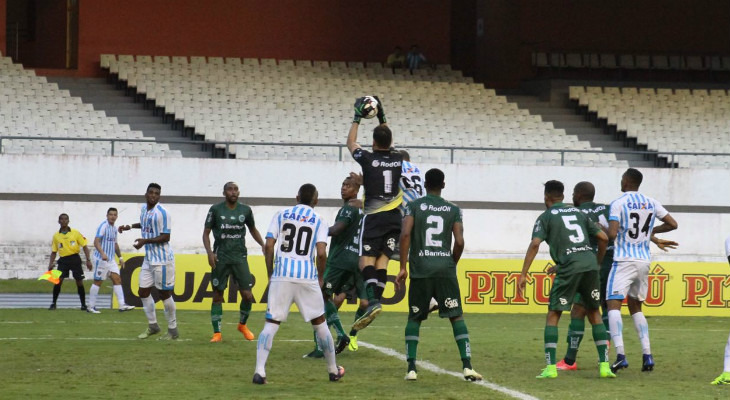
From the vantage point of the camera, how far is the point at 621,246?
12.7 m

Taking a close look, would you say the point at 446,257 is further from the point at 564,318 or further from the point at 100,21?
the point at 100,21

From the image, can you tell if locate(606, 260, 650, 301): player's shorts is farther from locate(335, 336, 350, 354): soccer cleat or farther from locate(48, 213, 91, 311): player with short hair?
locate(48, 213, 91, 311): player with short hair

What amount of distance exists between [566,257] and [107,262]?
40.2 feet

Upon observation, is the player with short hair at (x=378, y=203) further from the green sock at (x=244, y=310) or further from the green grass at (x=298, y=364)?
the green sock at (x=244, y=310)

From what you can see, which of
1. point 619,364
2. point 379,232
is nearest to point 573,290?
point 619,364

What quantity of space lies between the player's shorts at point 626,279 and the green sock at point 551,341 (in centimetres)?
131

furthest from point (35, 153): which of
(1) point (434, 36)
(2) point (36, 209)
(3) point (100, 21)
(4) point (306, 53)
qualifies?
(1) point (434, 36)

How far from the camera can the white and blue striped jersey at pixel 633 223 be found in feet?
41.7

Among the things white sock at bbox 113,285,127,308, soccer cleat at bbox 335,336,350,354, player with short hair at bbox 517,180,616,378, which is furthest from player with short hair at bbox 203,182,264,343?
white sock at bbox 113,285,127,308

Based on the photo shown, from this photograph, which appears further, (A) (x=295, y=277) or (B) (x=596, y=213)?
(B) (x=596, y=213)

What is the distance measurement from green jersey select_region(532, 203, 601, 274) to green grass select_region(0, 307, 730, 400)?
122 cm

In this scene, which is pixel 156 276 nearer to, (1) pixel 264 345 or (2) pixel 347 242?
(2) pixel 347 242

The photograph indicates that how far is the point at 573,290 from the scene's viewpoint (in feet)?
38.5

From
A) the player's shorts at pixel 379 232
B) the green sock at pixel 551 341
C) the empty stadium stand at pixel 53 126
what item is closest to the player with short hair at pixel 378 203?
the player's shorts at pixel 379 232
